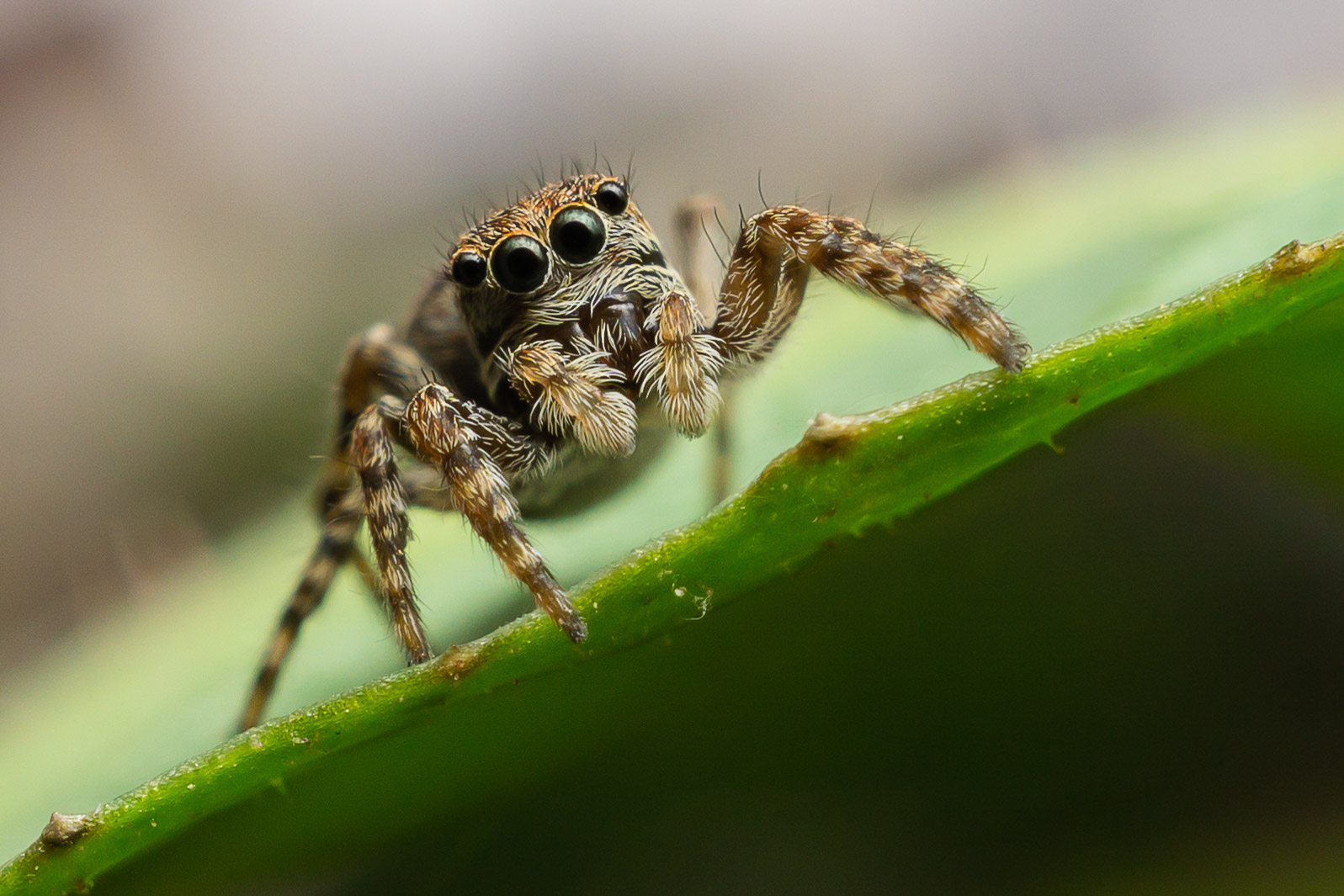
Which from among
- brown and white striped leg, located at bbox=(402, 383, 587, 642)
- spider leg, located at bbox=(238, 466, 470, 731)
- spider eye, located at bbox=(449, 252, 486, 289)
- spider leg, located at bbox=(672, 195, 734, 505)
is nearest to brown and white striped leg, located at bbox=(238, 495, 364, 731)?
spider leg, located at bbox=(238, 466, 470, 731)

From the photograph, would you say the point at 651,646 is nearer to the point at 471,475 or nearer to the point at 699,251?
the point at 471,475

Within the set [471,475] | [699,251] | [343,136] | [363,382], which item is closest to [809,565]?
[471,475]

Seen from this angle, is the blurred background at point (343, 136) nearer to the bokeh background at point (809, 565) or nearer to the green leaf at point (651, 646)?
the bokeh background at point (809, 565)

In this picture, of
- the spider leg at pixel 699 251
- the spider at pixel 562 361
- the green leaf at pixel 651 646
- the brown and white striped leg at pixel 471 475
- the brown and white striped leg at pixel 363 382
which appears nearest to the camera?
the green leaf at pixel 651 646

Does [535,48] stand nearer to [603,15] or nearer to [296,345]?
[603,15]

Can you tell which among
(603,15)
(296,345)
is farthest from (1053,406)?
(603,15)

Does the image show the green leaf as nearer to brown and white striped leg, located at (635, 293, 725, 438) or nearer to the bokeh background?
the bokeh background

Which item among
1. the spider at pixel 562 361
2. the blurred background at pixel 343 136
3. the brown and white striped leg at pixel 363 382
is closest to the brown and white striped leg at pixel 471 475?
the spider at pixel 562 361
